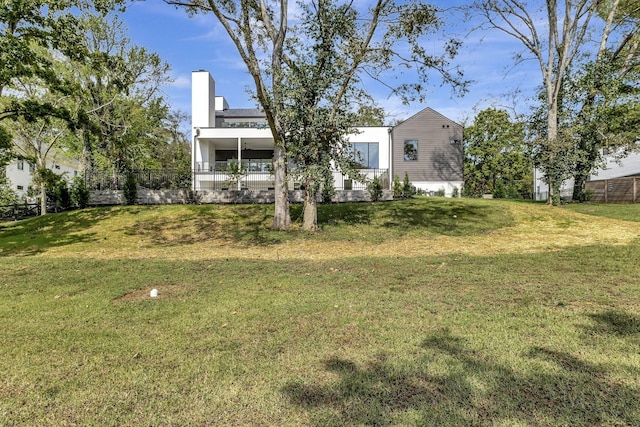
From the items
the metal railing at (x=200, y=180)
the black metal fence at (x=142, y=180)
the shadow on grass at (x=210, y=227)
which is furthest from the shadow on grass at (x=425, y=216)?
the black metal fence at (x=142, y=180)

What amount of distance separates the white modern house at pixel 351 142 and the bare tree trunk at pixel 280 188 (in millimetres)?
8257

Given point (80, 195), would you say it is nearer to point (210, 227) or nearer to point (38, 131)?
point (38, 131)

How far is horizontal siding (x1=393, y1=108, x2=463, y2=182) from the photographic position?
27.6 m

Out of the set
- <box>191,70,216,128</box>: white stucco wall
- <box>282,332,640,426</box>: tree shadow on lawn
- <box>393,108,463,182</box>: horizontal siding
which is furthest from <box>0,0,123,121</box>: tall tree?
<box>393,108,463,182</box>: horizontal siding

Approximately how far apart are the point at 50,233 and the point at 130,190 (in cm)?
487

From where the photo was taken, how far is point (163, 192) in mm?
17812

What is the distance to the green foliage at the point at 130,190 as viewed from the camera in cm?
1738

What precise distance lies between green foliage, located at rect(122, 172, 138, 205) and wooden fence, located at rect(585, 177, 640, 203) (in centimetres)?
2361

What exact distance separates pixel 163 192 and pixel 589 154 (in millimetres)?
20671

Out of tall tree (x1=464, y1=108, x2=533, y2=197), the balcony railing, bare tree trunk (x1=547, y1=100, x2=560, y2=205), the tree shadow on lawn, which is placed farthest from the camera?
tall tree (x1=464, y1=108, x2=533, y2=197)

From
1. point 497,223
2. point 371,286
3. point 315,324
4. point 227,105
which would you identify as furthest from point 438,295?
point 227,105

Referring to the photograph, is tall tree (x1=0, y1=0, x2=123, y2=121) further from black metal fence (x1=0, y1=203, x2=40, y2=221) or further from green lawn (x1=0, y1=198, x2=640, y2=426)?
black metal fence (x1=0, y1=203, x2=40, y2=221)

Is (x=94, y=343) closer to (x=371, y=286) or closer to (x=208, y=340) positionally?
(x=208, y=340)

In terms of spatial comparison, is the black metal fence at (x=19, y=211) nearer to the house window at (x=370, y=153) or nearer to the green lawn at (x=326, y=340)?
the green lawn at (x=326, y=340)
